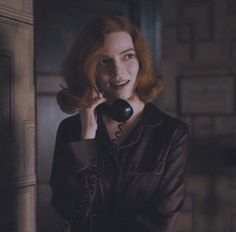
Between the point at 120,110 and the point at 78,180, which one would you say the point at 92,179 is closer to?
the point at 78,180

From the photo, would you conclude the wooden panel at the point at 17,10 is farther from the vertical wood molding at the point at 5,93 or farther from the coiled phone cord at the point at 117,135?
the coiled phone cord at the point at 117,135

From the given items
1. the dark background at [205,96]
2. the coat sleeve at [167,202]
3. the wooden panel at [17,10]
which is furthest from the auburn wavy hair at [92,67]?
the dark background at [205,96]

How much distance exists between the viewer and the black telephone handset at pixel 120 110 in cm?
76

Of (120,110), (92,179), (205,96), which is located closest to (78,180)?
(92,179)

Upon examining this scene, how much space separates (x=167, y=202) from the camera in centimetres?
78

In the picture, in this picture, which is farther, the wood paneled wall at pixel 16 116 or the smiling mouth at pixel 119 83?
the wood paneled wall at pixel 16 116

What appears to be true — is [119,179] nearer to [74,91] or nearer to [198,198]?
[74,91]

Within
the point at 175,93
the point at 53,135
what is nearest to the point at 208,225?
the point at 175,93

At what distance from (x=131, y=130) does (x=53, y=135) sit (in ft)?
0.59

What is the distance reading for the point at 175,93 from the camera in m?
1.31

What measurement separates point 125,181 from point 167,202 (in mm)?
89

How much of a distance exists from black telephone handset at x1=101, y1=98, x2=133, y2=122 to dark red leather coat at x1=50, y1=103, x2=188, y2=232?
43 millimetres

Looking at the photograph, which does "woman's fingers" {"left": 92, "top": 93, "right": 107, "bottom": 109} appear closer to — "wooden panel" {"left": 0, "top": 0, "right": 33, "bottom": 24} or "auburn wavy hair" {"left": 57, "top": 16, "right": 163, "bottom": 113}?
"auburn wavy hair" {"left": 57, "top": 16, "right": 163, "bottom": 113}

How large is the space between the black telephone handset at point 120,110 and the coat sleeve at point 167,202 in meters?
0.10
